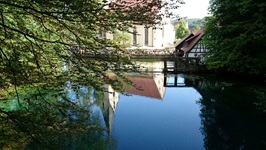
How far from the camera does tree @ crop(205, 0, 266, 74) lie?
1373 centimetres

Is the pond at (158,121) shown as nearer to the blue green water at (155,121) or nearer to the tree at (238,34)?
the blue green water at (155,121)

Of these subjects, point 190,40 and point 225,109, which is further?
point 190,40

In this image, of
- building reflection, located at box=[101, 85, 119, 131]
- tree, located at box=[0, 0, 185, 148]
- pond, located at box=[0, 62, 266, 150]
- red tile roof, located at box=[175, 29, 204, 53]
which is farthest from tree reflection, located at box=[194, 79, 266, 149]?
red tile roof, located at box=[175, 29, 204, 53]

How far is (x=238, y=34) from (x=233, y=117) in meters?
7.43

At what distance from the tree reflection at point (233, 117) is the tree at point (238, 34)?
5.53 ft

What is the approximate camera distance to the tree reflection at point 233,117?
27.3ft

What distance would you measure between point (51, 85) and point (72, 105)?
1.60ft

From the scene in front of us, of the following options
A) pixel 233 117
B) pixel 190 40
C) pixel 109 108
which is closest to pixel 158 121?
pixel 109 108

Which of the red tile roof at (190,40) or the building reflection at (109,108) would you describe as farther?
the red tile roof at (190,40)

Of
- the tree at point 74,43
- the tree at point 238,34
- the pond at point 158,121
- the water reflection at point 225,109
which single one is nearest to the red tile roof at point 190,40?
the tree at point 238,34

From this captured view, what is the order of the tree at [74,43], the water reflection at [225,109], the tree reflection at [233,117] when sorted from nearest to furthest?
the tree at [74,43]
the tree reflection at [233,117]
the water reflection at [225,109]

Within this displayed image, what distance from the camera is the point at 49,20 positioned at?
364cm

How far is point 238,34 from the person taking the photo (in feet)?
52.2

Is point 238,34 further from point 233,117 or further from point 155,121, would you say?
point 155,121
